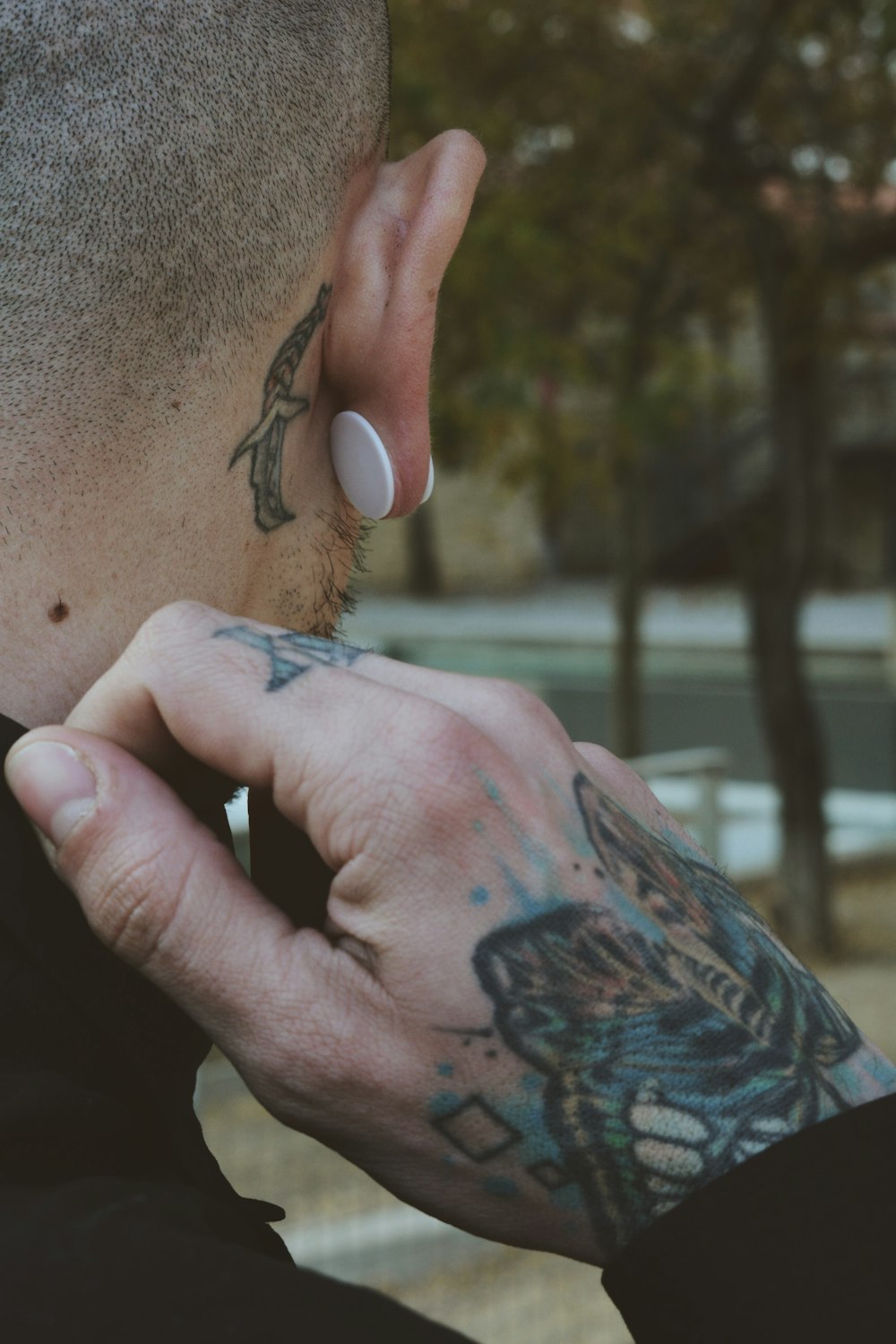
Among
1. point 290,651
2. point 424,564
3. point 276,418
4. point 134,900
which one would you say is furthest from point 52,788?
point 424,564

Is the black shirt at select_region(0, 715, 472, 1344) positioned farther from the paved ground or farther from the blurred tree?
the blurred tree

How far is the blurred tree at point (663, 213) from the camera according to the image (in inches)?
306

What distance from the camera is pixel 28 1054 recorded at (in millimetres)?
989

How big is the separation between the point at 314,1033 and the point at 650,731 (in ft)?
48.7

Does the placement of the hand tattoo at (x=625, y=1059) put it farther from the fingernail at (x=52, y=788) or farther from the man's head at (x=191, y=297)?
the man's head at (x=191, y=297)

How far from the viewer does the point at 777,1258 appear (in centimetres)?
101

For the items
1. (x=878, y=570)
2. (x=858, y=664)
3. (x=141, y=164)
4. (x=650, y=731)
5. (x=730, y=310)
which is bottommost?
(x=878, y=570)

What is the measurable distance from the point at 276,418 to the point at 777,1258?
82cm

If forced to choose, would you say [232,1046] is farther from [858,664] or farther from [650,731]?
[858,664]

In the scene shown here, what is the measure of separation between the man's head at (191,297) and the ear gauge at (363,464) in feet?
0.07

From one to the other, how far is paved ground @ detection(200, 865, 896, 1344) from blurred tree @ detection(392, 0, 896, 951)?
2.71 m

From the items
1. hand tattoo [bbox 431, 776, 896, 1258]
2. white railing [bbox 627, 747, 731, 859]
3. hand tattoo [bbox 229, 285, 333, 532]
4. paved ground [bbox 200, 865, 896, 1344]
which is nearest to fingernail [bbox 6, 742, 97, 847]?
hand tattoo [bbox 431, 776, 896, 1258]

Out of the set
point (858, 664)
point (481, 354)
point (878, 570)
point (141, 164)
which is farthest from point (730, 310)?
point (878, 570)

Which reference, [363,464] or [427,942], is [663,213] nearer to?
→ [363,464]
